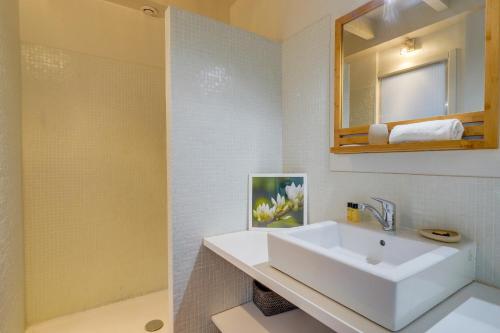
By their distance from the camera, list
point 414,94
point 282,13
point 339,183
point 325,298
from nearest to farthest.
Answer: point 325,298
point 414,94
point 339,183
point 282,13

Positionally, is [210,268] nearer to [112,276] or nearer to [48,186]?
[112,276]

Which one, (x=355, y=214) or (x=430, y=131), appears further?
(x=355, y=214)

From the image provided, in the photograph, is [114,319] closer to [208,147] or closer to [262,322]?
[262,322]

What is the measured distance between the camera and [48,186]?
1.66 metres

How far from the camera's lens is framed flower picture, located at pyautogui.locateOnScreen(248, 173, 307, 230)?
1.38 metres

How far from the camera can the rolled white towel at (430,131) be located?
807 millimetres

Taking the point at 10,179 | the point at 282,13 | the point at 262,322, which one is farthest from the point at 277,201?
the point at 10,179

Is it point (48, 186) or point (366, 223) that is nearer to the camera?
point (366, 223)

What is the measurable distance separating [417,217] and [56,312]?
2.26 metres

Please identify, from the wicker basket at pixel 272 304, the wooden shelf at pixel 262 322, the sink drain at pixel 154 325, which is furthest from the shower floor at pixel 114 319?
the wicker basket at pixel 272 304

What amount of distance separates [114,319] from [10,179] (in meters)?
1.13

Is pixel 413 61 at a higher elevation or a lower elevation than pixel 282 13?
lower

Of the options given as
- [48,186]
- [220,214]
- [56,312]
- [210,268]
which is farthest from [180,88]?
[56,312]

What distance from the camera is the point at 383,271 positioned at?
1.83ft
